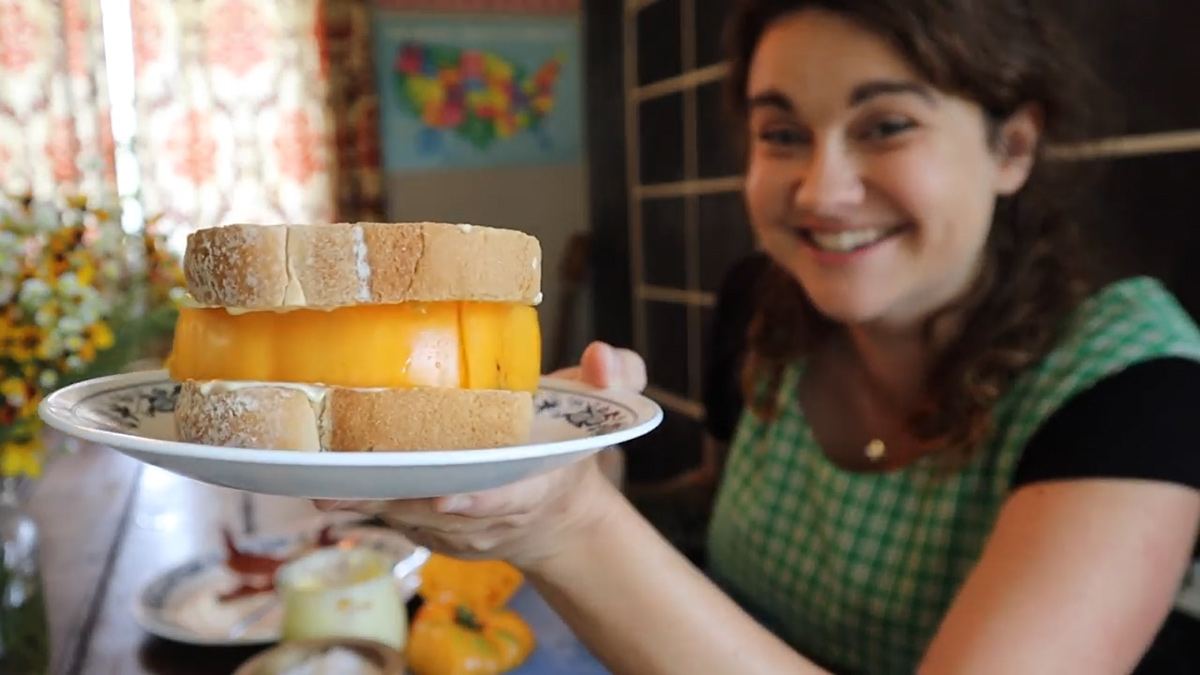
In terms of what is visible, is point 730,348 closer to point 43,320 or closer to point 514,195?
point 43,320

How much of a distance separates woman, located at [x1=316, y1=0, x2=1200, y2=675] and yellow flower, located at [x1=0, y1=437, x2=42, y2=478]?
21.1 inches

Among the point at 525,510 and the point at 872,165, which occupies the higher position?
the point at 872,165

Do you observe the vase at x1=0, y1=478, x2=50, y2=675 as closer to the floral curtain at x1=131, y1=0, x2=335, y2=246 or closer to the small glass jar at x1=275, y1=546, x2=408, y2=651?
the small glass jar at x1=275, y1=546, x2=408, y2=651

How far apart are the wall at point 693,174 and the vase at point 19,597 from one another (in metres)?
1.44

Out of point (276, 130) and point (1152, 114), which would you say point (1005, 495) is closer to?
point (1152, 114)

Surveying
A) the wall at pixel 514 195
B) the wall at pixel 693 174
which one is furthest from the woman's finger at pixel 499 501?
the wall at pixel 514 195

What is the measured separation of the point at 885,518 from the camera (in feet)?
4.00

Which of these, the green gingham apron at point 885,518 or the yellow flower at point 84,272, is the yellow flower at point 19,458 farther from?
the green gingham apron at point 885,518

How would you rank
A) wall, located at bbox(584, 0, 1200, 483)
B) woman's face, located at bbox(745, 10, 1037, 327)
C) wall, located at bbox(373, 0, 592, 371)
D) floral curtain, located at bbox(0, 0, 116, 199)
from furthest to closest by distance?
wall, located at bbox(373, 0, 592, 371)
floral curtain, located at bbox(0, 0, 116, 199)
wall, located at bbox(584, 0, 1200, 483)
woman's face, located at bbox(745, 10, 1037, 327)

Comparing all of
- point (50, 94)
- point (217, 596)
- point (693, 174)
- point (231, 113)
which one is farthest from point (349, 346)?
point (50, 94)

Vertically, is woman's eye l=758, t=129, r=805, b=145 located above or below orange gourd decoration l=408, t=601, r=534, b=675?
above

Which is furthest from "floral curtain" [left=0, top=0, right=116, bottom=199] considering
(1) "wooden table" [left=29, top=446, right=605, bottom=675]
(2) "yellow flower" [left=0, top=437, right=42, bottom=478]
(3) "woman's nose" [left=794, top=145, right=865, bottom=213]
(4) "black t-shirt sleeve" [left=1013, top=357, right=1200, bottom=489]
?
(4) "black t-shirt sleeve" [left=1013, top=357, right=1200, bottom=489]

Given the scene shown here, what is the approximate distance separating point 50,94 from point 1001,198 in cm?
352

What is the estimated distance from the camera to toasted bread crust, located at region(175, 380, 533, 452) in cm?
59
